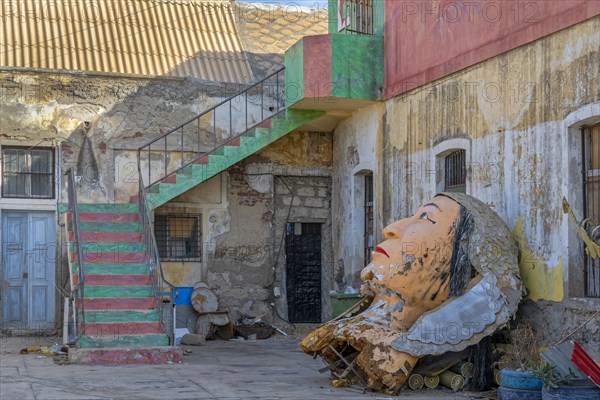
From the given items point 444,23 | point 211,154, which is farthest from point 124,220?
point 444,23

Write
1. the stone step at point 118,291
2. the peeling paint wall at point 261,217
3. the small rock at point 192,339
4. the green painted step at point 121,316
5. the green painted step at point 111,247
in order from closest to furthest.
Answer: the green painted step at point 121,316
the stone step at point 118,291
the green painted step at point 111,247
the small rock at point 192,339
the peeling paint wall at point 261,217

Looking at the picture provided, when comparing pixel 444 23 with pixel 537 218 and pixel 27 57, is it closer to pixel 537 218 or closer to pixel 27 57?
pixel 537 218

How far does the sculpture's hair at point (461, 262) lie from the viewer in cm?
1103

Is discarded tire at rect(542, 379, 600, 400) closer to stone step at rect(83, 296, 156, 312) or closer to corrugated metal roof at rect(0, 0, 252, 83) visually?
stone step at rect(83, 296, 156, 312)

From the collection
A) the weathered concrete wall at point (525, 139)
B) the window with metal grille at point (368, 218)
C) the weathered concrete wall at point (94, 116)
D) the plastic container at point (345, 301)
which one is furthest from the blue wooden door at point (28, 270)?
the weathered concrete wall at point (525, 139)

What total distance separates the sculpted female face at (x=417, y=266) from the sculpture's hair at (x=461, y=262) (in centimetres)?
6

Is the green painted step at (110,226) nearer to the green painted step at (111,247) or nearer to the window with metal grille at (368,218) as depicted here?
the green painted step at (111,247)

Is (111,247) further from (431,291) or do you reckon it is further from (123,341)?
(431,291)

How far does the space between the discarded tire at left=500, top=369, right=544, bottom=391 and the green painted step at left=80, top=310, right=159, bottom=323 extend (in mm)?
6118

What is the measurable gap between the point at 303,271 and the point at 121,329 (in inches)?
215

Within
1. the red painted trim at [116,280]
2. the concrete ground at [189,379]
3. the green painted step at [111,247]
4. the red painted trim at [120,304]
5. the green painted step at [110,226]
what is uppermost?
the green painted step at [110,226]

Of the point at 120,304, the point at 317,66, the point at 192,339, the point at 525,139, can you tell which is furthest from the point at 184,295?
the point at 525,139

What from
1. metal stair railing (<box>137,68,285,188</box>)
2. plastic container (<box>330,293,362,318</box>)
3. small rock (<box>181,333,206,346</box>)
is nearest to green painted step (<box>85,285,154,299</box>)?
small rock (<box>181,333,206,346</box>)

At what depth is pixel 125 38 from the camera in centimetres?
1817
